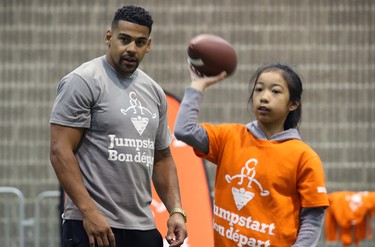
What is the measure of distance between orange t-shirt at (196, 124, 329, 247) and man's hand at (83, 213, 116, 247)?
0.54m

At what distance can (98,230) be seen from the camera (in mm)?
3934

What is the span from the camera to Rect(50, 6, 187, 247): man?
3977mm

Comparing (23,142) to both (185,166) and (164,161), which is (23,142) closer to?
(185,166)

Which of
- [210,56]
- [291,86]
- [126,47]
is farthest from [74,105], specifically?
[291,86]

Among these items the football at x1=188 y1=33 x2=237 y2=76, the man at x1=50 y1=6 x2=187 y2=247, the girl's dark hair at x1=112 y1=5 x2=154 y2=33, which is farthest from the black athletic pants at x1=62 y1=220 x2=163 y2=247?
the girl's dark hair at x1=112 y1=5 x2=154 y2=33

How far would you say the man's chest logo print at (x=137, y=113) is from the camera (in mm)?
4098

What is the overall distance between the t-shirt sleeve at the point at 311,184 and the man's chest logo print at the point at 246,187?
150mm

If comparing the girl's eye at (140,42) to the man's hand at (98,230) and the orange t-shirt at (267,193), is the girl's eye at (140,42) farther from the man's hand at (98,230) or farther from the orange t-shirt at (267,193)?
the man's hand at (98,230)

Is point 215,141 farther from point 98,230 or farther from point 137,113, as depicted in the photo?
point 98,230

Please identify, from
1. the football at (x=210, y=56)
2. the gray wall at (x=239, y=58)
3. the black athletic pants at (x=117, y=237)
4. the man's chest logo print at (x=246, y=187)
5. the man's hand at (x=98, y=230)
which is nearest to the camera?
the man's hand at (x=98, y=230)

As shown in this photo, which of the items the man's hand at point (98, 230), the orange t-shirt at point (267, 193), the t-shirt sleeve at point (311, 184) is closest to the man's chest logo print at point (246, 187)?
the orange t-shirt at point (267, 193)

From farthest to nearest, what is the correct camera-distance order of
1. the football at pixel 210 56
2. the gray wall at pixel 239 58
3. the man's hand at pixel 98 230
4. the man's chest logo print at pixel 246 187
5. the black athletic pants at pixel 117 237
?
the gray wall at pixel 239 58, the football at pixel 210 56, the man's chest logo print at pixel 246 187, the black athletic pants at pixel 117 237, the man's hand at pixel 98 230

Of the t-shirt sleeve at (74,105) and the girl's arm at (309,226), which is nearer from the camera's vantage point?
the t-shirt sleeve at (74,105)

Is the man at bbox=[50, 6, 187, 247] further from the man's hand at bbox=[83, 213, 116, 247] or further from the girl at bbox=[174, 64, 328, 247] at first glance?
the girl at bbox=[174, 64, 328, 247]
